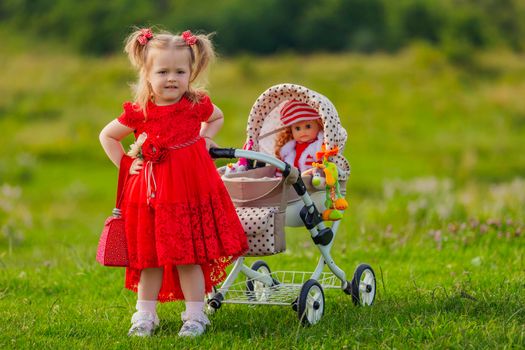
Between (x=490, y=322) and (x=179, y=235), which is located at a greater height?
(x=179, y=235)

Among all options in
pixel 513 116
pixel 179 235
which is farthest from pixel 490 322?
pixel 513 116

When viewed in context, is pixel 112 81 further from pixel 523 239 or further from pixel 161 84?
pixel 161 84

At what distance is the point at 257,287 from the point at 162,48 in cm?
190

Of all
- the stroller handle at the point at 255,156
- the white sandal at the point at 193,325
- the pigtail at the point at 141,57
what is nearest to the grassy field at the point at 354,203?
the white sandal at the point at 193,325

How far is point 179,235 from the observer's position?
4.65 metres

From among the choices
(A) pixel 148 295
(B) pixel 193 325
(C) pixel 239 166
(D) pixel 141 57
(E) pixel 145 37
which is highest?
(E) pixel 145 37

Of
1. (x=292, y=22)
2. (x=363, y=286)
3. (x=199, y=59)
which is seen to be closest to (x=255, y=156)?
(x=199, y=59)

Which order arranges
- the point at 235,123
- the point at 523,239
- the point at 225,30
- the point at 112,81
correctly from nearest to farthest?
the point at 523,239 < the point at 235,123 < the point at 112,81 < the point at 225,30

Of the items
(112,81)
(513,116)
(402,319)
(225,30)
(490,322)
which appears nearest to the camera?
(490,322)

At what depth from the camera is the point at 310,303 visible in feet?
16.1

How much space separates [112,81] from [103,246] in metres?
20.3

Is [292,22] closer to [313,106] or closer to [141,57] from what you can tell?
[313,106]

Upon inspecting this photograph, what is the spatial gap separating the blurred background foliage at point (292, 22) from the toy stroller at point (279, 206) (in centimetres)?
2343

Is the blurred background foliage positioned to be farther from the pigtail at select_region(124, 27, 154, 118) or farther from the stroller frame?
the pigtail at select_region(124, 27, 154, 118)
